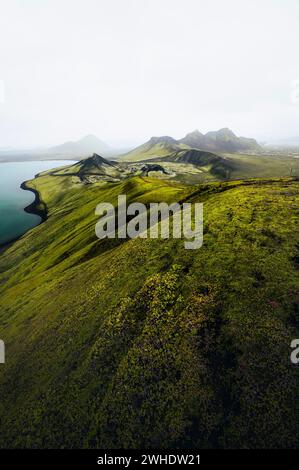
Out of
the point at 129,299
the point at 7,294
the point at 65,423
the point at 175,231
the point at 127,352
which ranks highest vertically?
the point at 175,231

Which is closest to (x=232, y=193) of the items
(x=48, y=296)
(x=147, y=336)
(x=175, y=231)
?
(x=175, y=231)

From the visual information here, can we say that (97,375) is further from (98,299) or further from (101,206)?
(101,206)

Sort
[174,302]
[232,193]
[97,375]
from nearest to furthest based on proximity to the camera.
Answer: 1. [97,375]
2. [174,302]
3. [232,193]

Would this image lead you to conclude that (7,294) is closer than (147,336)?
No

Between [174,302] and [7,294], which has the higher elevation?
[174,302]

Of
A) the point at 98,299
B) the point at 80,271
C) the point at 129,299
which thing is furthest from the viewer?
the point at 80,271
